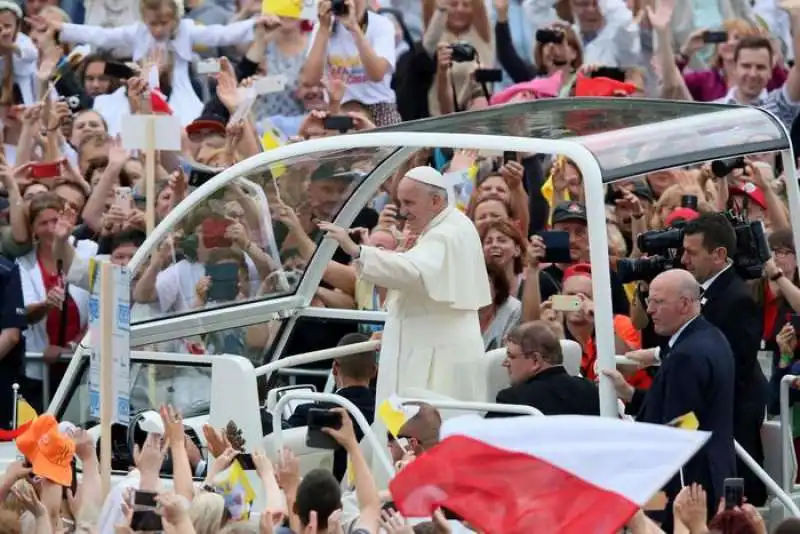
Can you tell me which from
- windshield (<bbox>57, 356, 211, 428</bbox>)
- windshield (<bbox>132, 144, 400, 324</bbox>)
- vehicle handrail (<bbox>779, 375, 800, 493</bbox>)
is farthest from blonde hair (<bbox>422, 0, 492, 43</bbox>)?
vehicle handrail (<bbox>779, 375, 800, 493</bbox>)

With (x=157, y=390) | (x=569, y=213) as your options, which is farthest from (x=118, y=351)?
(x=569, y=213)

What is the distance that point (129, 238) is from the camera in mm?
14344

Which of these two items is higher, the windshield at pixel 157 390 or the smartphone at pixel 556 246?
the smartphone at pixel 556 246

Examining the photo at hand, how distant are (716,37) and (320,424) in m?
7.21

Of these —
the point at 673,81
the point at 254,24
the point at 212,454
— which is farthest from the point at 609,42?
the point at 212,454

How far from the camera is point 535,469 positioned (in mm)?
7996

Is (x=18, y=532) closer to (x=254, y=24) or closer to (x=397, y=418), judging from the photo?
(x=397, y=418)

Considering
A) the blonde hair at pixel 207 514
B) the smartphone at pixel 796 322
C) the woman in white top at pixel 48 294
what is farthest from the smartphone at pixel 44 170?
the blonde hair at pixel 207 514

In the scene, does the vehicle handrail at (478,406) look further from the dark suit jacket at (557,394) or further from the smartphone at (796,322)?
the smartphone at (796,322)

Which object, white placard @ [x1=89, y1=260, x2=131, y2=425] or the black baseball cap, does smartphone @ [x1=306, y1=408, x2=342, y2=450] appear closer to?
white placard @ [x1=89, y1=260, x2=131, y2=425]

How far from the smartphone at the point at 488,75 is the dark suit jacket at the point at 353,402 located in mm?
4631

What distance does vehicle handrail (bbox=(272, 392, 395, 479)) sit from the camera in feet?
35.2

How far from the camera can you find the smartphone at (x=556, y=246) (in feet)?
41.3

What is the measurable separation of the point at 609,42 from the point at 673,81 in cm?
74
